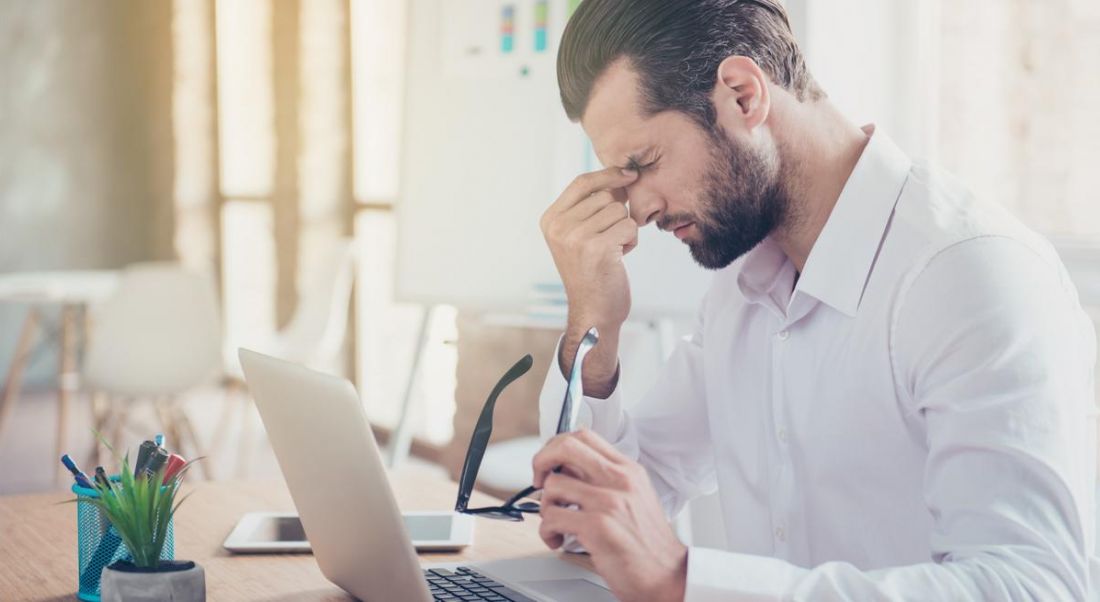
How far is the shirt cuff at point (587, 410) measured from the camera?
52.9 inches

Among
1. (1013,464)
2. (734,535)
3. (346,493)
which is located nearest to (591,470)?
(346,493)

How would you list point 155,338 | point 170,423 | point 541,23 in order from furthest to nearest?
point 170,423
point 155,338
point 541,23

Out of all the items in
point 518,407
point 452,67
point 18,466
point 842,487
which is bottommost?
point 18,466

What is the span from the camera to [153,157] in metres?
6.66

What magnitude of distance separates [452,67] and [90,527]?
187 cm

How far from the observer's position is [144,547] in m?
0.94

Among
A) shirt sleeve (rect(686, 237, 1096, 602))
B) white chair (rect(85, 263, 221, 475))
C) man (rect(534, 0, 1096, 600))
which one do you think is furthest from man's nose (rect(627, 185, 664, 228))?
white chair (rect(85, 263, 221, 475))

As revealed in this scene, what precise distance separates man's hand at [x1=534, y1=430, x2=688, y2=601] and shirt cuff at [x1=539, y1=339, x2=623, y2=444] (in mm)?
426

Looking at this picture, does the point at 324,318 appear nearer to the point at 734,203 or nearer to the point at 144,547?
the point at 734,203

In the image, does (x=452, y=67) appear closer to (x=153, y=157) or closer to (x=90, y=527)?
(x=90, y=527)

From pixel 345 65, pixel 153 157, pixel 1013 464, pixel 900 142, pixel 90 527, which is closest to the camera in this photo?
pixel 1013 464

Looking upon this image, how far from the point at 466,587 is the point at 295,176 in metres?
4.75

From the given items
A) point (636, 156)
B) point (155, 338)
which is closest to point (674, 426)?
point (636, 156)

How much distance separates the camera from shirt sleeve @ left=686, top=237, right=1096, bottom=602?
0.84 meters
